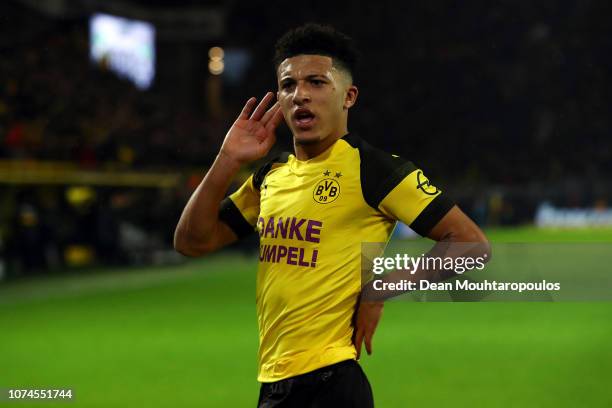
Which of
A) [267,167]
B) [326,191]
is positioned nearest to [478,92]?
[267,167]

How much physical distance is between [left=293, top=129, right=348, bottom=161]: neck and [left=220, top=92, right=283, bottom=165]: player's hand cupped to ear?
0.11 m

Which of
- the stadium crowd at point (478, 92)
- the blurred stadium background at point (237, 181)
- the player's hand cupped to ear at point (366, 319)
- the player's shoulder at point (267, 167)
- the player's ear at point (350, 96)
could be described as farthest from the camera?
the stadium crowd at point (478, 92)

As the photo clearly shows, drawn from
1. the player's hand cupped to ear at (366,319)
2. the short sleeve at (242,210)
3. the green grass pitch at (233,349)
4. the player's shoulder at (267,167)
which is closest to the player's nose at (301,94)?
the player's shoulder at (267,167)

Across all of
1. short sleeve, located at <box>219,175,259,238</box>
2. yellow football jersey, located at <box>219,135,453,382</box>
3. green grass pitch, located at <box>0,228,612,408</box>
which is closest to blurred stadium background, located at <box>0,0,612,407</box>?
green grass pitch, located at <box>0,228,612,408</box>

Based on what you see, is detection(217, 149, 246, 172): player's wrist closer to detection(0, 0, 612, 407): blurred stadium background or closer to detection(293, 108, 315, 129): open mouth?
detection(293, 108, 315, 129): open mouth

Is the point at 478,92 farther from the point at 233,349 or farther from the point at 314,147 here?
the point at 314,147

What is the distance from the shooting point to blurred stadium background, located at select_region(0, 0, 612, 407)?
8836 mm

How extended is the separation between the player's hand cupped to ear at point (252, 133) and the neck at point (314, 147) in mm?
107

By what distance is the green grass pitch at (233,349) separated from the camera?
770cm

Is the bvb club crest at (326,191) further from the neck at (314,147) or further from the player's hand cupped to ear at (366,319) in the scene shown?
the player's hand cupped to ear at (366,319)

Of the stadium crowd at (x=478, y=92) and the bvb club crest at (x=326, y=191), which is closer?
the bvb club crest at (x=326, y=191)

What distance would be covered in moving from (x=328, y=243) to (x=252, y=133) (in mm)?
496

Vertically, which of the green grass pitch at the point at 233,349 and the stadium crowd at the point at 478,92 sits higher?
the stadium crowd at the point at 478,92

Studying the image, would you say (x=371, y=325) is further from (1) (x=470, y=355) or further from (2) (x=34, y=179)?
(2) (x=34, y=179)
